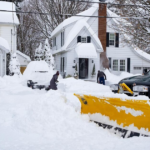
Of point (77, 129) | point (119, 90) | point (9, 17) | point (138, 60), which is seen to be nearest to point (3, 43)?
point (9, 17)

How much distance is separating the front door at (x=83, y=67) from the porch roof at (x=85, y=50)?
1.38 metres

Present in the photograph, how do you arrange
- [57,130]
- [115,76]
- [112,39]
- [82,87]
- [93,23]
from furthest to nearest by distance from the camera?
1. [112,39]
2. [93,23]
3. [115,76]
4. [82,87]
5. [57,130]

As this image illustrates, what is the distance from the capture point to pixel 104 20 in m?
32.7

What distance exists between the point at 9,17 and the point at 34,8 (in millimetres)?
13383

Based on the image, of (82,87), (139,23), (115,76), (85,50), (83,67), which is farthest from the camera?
(83,67)

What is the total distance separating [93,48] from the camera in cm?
2986

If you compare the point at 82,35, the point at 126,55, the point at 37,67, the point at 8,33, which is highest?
the point at 8,33

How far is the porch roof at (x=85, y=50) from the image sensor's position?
29.3m

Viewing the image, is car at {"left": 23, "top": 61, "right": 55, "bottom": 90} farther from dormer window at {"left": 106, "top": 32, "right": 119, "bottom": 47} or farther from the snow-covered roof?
dormer window at {"left": 106, "top": 32, "right": 119, "bottom": 47}

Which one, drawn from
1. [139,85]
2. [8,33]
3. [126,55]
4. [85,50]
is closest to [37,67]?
[85,50]

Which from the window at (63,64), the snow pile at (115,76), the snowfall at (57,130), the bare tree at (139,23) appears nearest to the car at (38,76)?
the bare tree at (139,23)

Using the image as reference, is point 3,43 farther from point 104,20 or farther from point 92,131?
point 92,131

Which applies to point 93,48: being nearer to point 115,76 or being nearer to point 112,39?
point 115,76

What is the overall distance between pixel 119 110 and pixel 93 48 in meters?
22.6
